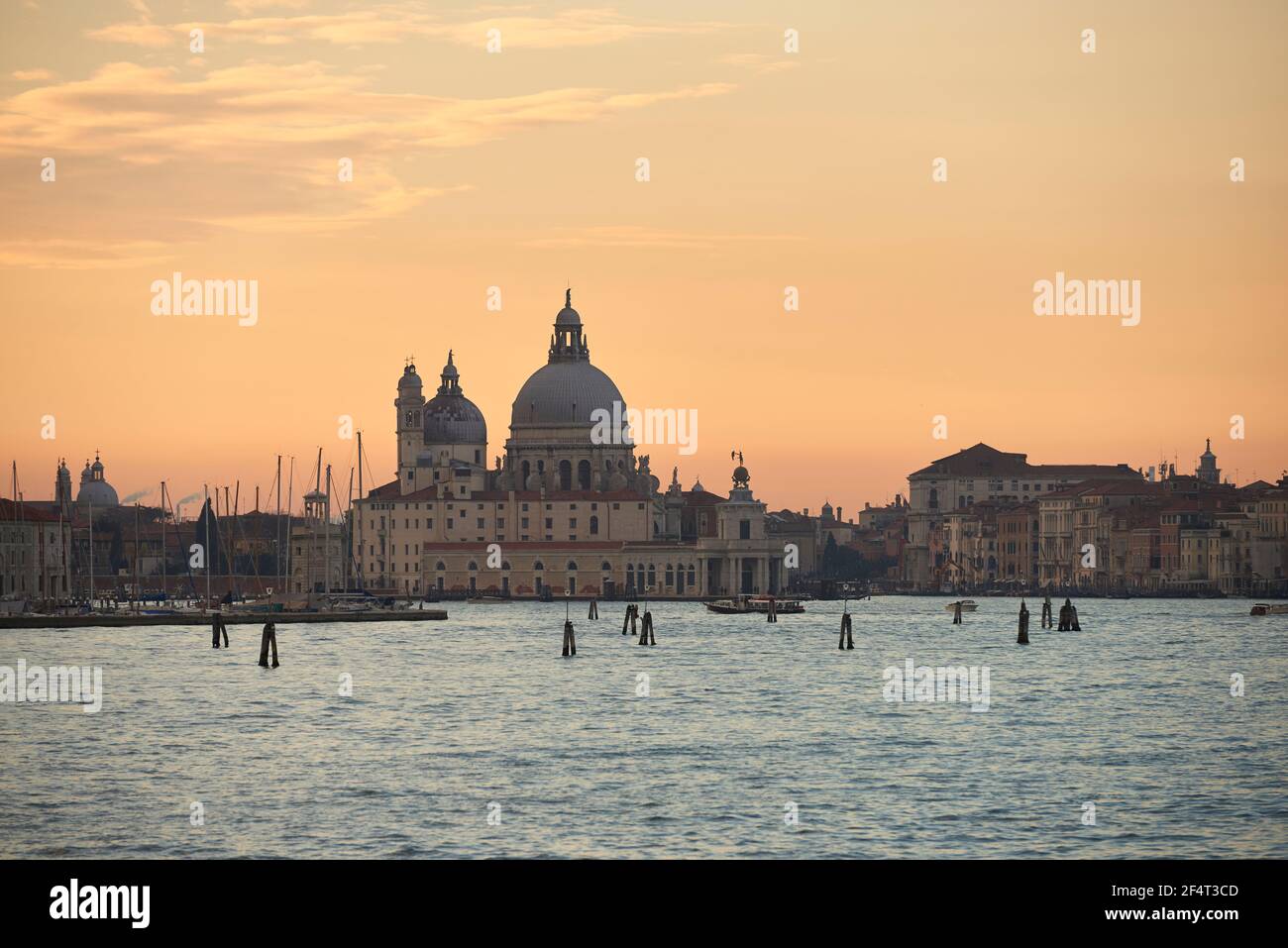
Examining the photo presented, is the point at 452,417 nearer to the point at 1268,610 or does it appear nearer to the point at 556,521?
the point at 556,521

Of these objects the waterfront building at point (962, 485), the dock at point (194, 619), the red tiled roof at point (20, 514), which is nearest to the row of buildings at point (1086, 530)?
the waterfront building at point (962, 485)

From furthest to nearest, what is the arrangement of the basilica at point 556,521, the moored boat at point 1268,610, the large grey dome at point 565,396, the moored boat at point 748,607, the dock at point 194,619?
the large grey dome at point 565,396 → the basilica at point 556,521 → the moored boat at point 748,607 → the moored boat at point 1268,610 → the dock at point 194,619

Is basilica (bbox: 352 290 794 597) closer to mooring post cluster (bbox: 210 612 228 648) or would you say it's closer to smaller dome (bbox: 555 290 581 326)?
smaller dome (bbox: 555 290 581 326)

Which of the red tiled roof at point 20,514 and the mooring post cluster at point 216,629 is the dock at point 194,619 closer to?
the mooring post cluster at point 216,629

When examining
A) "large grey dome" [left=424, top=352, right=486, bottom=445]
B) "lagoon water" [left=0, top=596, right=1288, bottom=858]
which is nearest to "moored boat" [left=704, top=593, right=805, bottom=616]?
"large grey dome" [left=424, top=352, right=486, bottom=445]

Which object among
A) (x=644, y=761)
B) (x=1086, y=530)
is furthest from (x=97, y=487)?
(x=644, y=761)
